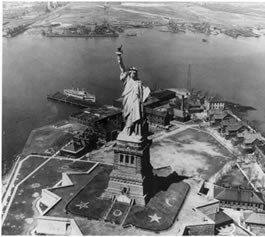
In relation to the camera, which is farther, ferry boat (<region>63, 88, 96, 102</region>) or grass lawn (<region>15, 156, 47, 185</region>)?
ferry boat (<region>63, 88, 96, 102</region>)

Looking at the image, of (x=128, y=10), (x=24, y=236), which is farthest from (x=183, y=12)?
(x=24, y=236)

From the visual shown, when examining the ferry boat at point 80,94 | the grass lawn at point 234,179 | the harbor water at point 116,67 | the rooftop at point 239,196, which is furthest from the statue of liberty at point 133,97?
the ferry boat at point 80,94

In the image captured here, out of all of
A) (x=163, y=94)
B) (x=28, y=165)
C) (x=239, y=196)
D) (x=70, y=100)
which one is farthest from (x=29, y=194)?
(x=163, y=94)

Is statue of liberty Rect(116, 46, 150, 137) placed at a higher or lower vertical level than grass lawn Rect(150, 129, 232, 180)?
higher

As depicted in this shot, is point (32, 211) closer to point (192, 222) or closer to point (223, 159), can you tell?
point (192, 222)

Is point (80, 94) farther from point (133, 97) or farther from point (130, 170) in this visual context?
point (133, 97)

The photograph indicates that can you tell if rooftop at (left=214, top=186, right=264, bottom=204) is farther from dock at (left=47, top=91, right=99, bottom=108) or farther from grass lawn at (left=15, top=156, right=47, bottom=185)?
dock at (left=47, top=91, right=99, bottom=108)

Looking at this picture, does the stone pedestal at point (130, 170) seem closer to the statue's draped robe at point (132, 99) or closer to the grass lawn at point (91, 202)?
the grass lawn at point (91, 202)

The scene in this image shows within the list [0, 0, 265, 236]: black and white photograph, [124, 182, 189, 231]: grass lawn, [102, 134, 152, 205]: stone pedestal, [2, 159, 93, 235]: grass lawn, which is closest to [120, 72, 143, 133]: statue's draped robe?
[0, 0, 265, 236]: black and white photograph
